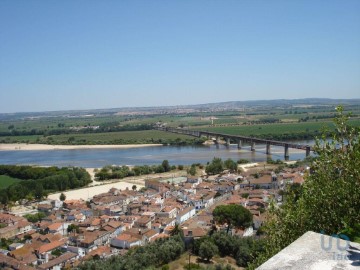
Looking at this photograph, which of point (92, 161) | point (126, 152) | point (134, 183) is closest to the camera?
point (134, 183)

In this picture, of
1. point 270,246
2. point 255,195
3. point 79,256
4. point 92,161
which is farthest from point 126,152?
point 270,246

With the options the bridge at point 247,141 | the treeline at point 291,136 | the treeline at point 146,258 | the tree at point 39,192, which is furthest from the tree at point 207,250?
the treeline at point 291,136

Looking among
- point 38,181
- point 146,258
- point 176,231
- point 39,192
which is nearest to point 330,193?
point 146,258

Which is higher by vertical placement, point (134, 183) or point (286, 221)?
point (286, 221)

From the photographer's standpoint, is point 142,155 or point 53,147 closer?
point 142,155

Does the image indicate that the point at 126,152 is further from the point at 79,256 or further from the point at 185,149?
the point at 79,256

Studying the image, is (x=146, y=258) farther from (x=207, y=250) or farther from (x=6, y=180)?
(x=6, y=180)

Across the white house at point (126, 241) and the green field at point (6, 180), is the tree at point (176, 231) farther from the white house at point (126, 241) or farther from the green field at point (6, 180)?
the green field at point (6, 180)

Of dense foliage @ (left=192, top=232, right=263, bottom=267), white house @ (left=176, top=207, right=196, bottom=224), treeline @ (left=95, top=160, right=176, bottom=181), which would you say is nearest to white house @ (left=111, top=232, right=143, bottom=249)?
dense foliage @ (left=192, top=232, right=263, bottom=267)
